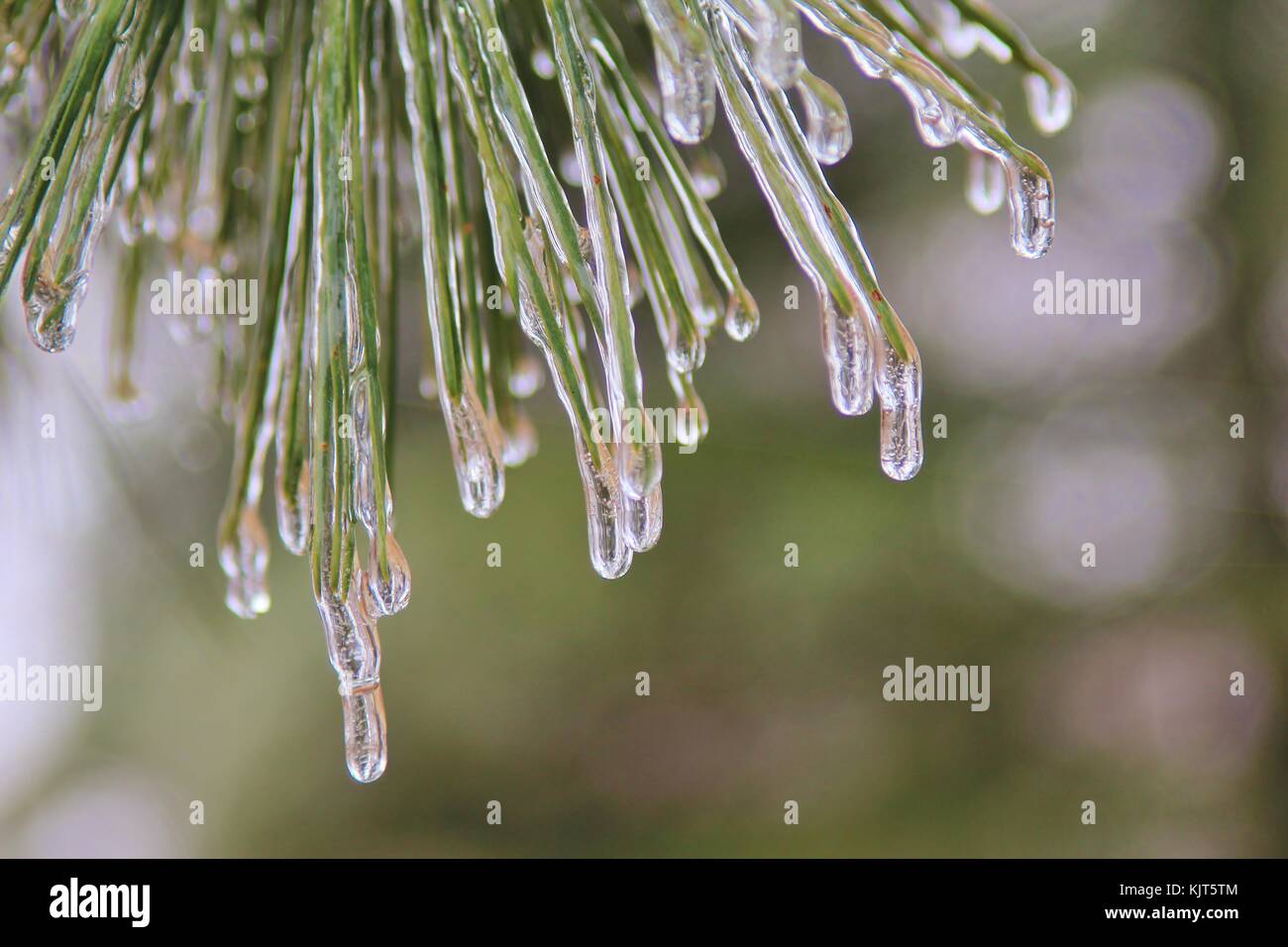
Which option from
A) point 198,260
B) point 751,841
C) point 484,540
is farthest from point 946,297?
point 198,260

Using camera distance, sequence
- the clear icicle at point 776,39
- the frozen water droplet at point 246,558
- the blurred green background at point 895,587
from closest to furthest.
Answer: the clear icicle at point 776,39 < the frozen water droplet at point 246,558 < the blurred green background at point 895,587

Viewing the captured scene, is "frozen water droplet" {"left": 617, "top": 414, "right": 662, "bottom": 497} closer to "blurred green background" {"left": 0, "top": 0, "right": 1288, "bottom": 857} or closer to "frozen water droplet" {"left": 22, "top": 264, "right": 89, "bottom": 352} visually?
"frozen water droplet" {"left": 22, "top": 264, "right": 89, "bottom": 352}

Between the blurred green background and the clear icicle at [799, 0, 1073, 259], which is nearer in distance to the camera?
the clear icicle at [799, 0, 1073, 259]

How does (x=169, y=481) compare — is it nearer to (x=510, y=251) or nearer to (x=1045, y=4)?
(x=510, y=251)

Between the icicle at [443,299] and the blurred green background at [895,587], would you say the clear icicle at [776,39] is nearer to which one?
the icicle at [443,299]

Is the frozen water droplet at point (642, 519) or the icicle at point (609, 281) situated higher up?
the icicle at point (609, 281)

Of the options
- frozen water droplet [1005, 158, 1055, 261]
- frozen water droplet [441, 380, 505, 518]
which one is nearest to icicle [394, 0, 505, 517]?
frozen water droplet [441, 380, 505, 518]

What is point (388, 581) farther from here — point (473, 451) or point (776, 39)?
point (776, 39)

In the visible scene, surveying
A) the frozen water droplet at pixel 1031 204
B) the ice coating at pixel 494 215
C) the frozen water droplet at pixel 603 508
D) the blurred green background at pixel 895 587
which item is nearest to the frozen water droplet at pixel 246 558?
the ice coating at pixel 494 215

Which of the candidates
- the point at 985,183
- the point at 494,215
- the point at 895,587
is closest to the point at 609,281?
the point at 494,215
